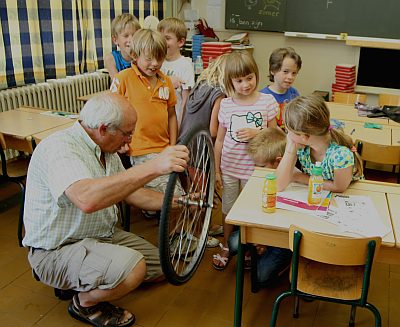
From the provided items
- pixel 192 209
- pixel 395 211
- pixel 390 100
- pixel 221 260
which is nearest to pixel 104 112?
pixel 192 209

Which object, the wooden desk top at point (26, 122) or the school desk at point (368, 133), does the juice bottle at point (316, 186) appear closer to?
the school desk at point (368, 133)

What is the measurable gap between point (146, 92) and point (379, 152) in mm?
1491

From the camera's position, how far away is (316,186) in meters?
1.84

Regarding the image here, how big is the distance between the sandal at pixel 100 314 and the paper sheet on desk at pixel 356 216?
1.09 meters

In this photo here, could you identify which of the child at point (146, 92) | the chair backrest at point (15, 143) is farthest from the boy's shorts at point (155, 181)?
the chair backrest at point (15, 143)

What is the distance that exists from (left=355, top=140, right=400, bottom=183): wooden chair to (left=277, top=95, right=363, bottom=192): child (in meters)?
0.73

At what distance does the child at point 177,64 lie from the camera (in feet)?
10.8

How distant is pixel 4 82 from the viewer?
385 centimetres

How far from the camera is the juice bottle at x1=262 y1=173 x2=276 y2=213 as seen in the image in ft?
5.81

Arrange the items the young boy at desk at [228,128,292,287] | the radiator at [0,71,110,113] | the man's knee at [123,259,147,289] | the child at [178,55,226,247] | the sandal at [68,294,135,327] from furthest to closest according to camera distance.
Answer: the radiator at [0,71,110,113]
the child at [178,55,226,247]
the young boy at desk at [228,128,292,287]
the sandal at [68,294,135,327]
the man's knee at [123,259,147,289]

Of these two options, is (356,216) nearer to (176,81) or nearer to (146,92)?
(146,92)

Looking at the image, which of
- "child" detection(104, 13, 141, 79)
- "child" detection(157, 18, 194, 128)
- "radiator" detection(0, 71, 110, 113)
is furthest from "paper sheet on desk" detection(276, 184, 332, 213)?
"radiator" detection(0, 71, 110, 113)

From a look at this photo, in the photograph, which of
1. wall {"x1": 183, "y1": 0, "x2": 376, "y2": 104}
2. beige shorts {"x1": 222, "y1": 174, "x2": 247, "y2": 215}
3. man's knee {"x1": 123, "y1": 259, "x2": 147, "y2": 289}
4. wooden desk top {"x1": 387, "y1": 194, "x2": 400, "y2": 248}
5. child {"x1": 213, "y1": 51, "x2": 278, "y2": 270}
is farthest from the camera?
wall {"x1": 183, "y1": 0, "x2": 376, "y2": 104}

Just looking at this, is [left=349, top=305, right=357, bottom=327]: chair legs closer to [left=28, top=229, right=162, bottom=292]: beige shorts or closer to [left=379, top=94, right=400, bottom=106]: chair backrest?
[left=28, top=229, right=162, bottom=292]: beige shorts
